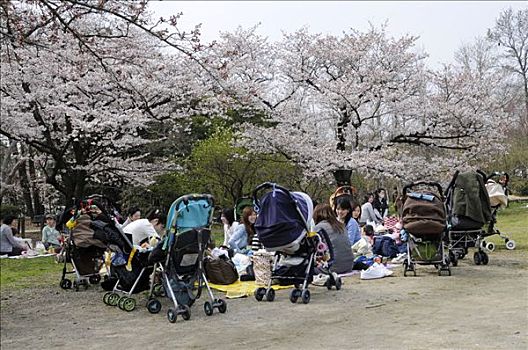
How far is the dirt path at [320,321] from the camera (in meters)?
4.24

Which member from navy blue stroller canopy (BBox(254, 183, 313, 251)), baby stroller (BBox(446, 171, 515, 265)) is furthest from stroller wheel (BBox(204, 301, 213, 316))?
baby stroller (BBox(446, 171, 515, 265))

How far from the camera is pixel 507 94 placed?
2666cm

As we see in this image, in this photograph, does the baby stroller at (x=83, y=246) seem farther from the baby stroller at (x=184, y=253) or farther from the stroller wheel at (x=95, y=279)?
the baby stroller at (x=184, y=253)

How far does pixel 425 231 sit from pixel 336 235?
108 cm

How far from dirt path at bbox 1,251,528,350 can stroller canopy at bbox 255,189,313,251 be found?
0.61 m

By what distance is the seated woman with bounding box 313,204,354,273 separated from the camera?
734 centimetres

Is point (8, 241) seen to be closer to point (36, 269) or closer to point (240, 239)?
point (36, 269)

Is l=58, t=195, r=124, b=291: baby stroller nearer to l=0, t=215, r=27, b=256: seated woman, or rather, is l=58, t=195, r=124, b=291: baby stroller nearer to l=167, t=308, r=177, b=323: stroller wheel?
l=167, t=308, r=177, b=323: stroller wheel

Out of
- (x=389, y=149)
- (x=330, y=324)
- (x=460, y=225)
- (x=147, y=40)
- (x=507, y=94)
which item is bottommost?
(x=330, y=324)

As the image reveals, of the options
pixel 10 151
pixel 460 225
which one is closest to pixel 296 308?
pixel 460 225

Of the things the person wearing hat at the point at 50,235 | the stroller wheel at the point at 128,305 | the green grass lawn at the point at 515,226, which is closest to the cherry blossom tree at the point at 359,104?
the green grass lawn at the point at 515,226

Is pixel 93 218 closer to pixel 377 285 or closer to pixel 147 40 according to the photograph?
pixel 377 285

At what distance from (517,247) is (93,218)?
7.06 metres

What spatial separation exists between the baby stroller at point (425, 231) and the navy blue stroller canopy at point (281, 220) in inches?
69.5
